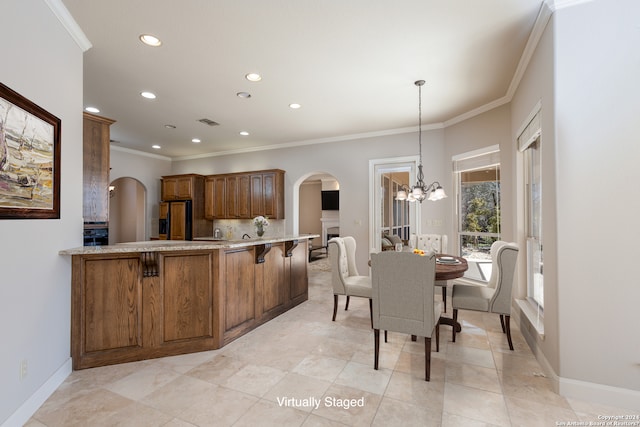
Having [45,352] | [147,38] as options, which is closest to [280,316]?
[45,352]

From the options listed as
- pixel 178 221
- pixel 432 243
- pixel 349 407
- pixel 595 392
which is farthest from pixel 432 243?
pixel 178 221

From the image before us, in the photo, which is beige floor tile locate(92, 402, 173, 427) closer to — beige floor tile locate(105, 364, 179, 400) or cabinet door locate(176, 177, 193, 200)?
beige floor tile locate(105, 364, 179, 400)

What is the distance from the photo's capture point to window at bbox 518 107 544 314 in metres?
2.82

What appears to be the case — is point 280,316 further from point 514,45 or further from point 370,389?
point 514,45

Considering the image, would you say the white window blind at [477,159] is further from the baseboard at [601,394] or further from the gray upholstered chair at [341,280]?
the baseboard at [601,394]

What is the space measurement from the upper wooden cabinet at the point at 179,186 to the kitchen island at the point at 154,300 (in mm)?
3983

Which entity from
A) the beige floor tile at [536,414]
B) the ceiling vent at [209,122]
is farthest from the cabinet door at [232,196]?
the beige floor tile at [536,414]

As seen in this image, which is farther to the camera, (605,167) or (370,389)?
(370,389)

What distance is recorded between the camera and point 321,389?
2.09 m

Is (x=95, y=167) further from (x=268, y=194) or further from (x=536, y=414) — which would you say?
(x=536, y=414)

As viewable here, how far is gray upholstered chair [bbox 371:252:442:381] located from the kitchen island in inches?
57.4

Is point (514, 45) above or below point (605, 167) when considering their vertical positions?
above

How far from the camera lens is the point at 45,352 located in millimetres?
2008

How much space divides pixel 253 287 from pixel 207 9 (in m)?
2.64
